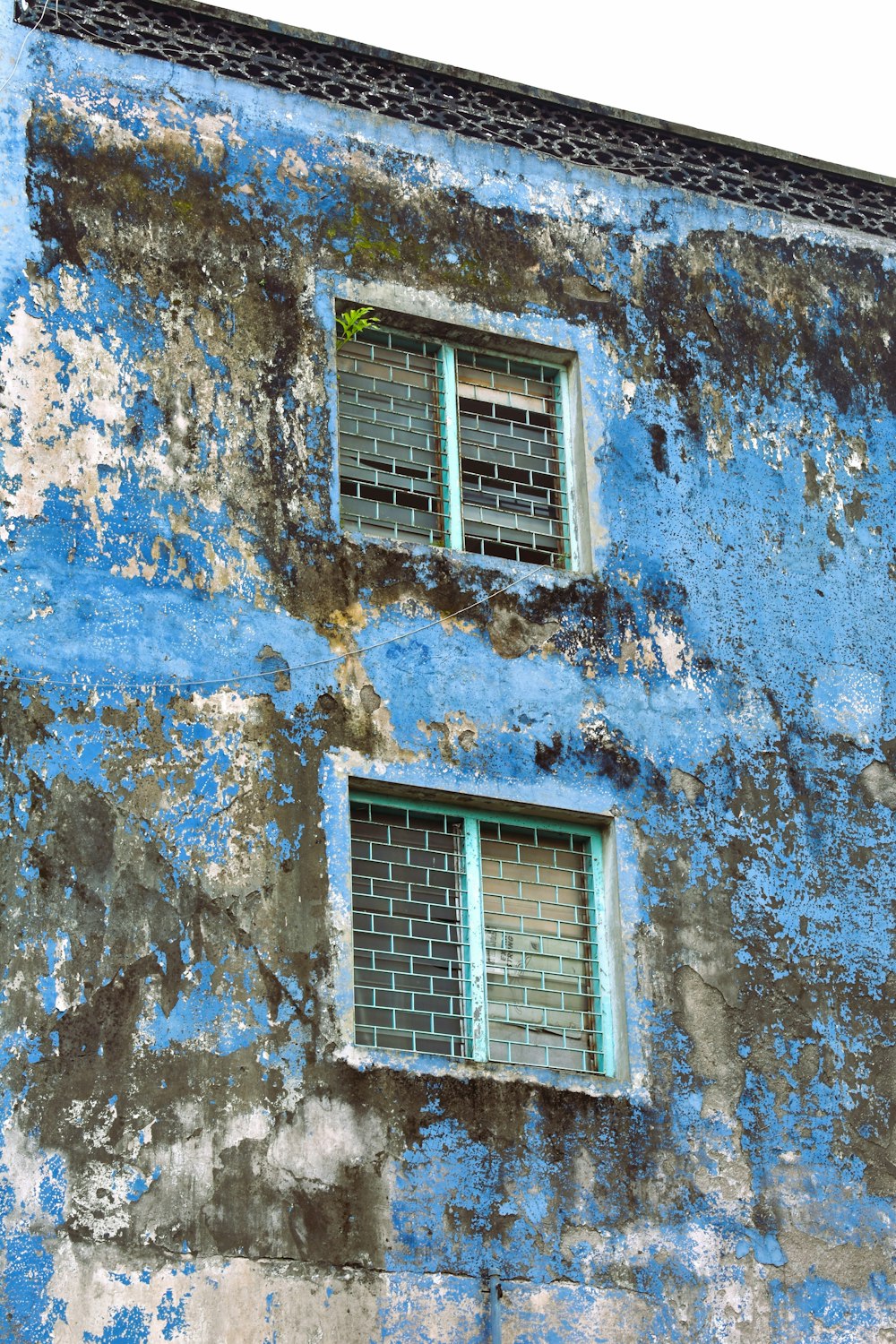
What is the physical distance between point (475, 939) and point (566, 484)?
2.91 m

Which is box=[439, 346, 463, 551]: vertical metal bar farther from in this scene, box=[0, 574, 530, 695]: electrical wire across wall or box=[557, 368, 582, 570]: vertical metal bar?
box=[557, 368, 582, 570]: vertical metal bar

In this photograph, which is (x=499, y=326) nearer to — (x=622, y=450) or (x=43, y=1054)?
(x=622, y=450)

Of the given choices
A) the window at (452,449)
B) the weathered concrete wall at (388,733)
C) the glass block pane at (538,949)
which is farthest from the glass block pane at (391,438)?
the glass block pane at (538,949)

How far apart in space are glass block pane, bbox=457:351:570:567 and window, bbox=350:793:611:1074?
1727mm

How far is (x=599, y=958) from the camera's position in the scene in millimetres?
11766

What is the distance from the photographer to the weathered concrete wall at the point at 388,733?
10.3 meters

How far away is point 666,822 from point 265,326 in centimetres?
348

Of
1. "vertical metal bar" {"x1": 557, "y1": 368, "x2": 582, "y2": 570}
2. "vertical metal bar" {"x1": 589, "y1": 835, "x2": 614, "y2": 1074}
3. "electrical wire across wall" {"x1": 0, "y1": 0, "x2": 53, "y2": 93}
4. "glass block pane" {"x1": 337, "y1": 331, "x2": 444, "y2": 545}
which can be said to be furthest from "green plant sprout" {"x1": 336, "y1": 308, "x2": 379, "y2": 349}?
"vertical metal bar" {"x1": 589, "y1": 835, "x2": 614, "y2": 1074}

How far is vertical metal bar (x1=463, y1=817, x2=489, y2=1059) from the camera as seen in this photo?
11305 mm

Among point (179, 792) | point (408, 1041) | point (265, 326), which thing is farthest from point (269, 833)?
point (265, 326)

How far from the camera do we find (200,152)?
12.5 metres

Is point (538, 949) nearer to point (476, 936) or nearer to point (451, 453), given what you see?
point (476, 936)

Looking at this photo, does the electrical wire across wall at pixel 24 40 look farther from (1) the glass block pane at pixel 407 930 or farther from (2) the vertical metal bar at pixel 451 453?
(1) the glass block pane at pixel 407 930

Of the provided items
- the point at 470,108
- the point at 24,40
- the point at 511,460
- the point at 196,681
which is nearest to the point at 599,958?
the point at 196,681
